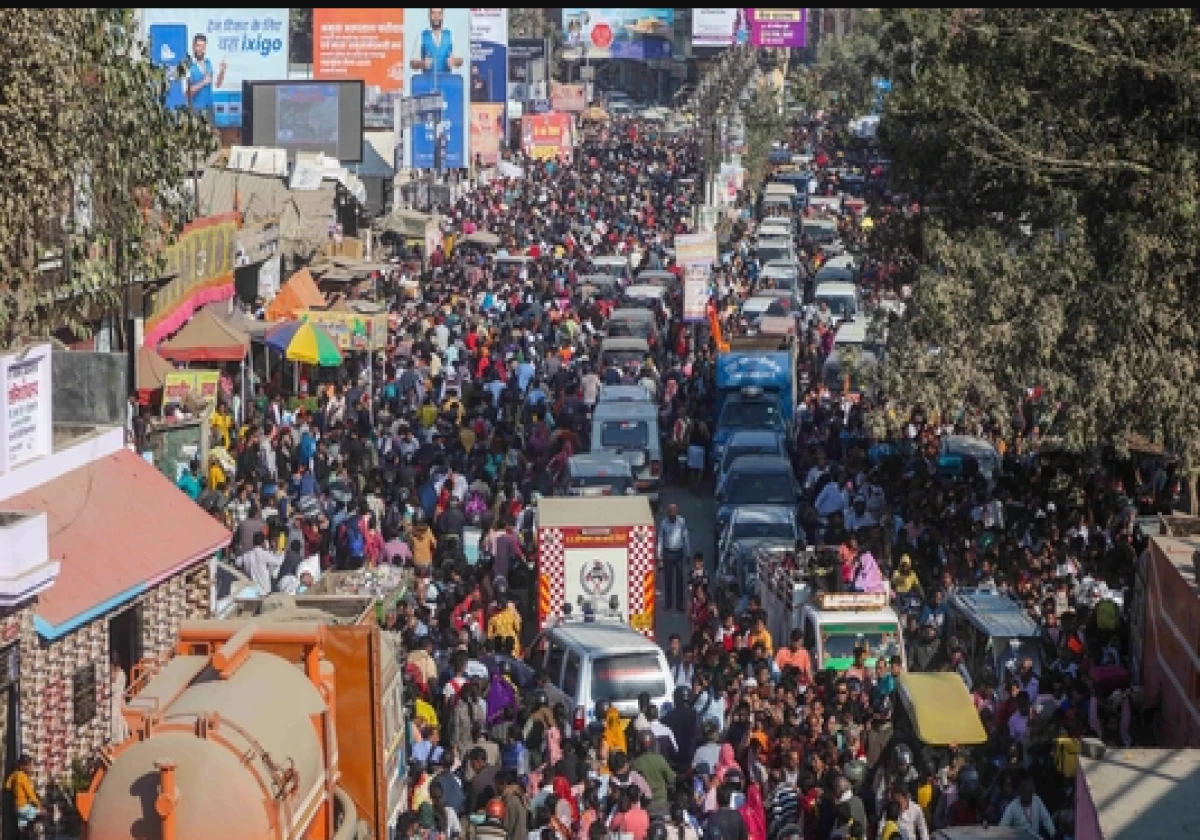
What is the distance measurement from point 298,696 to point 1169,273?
10833 mm

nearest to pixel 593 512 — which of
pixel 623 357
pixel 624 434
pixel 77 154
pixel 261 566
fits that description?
pixel 261 566

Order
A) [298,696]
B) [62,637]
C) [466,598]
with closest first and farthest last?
[298,696], [62,637], [466,598]

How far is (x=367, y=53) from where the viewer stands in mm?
64875

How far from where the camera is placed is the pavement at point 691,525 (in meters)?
19.7

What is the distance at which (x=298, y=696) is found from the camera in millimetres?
9656

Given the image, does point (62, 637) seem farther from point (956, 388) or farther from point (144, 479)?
point (956, 388)

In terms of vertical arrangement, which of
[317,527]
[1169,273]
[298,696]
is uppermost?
[1169,273]

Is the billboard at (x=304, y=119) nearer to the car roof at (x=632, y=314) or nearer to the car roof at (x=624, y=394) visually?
the car roof at (x=632, y=314)

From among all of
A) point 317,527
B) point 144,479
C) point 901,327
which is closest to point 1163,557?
point 901,327

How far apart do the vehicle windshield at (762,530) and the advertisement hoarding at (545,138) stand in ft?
172

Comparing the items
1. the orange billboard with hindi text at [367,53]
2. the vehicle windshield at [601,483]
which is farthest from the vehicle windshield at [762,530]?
the orange billboard with hindi text at [367,53]

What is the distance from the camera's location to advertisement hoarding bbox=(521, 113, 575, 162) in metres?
72.2

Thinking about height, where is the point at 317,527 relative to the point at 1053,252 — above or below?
below

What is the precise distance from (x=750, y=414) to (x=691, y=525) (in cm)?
271
